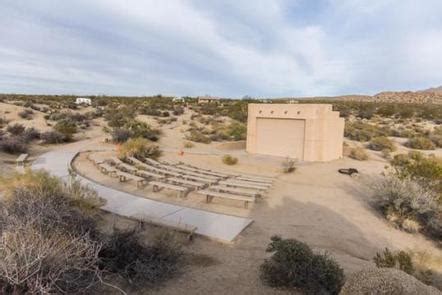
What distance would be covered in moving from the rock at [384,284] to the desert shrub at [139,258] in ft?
9.45

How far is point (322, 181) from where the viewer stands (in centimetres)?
1425

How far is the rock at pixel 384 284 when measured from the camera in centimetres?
341

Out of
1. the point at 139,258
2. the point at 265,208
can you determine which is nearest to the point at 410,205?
the point at 265,208

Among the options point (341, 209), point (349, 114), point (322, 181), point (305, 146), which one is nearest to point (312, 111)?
point (305, 146)

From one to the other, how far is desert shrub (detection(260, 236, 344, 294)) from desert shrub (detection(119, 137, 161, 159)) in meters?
12.4

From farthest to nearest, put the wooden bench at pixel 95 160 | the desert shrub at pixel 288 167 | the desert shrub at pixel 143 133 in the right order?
the desert shrub at pixel 143 133 → the desert shrub at pixel 288 167 → the wooden bench at pixel 95 160

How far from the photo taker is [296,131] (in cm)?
1808

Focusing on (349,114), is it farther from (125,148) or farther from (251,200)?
(251,200)

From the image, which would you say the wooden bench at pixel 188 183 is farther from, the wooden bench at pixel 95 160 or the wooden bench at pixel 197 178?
the wooden bench at pixel 95 160

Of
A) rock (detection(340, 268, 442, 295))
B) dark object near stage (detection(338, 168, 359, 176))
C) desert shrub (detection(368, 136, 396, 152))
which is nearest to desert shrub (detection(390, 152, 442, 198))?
dark object near stage (detection(338, 168, 359, 176))

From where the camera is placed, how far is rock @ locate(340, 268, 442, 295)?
341 centimetres

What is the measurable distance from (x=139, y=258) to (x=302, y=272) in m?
2.70

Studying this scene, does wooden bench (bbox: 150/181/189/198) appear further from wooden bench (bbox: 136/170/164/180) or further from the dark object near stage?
the dark object near stage

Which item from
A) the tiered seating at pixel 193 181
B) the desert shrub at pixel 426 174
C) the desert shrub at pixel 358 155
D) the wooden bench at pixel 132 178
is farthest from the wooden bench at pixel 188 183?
the desert shrub at pixel 358 155
